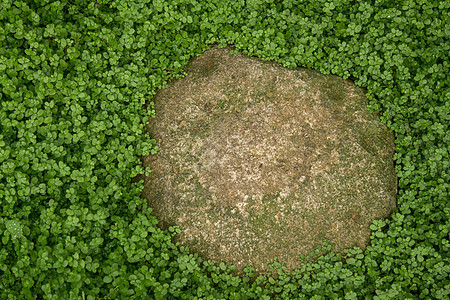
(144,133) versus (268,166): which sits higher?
(268,166)

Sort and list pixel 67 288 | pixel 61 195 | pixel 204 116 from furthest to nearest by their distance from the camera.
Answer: pixel 204 116 → pixel 61 195 → pixel 67 288

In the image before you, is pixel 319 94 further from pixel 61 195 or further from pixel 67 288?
pixel 67 288

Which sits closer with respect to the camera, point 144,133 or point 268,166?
point 268,166

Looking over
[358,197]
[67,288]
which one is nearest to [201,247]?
[67,288]

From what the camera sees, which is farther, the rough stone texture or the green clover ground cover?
the rough stone texture
